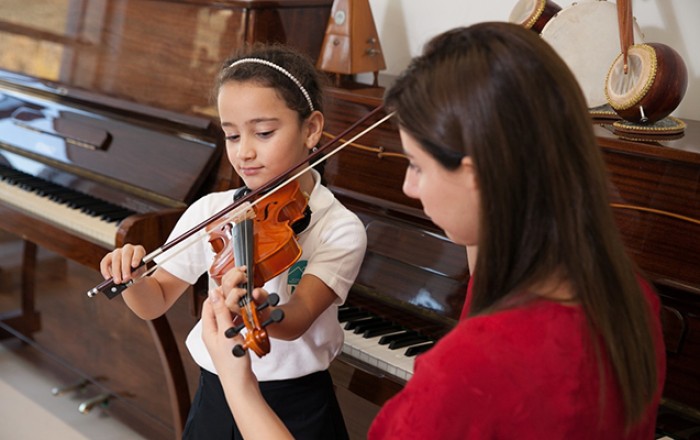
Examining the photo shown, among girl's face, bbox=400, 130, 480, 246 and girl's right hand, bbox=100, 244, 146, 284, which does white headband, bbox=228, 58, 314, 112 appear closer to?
girl's right hand, bbox=100, 244, 146, 284

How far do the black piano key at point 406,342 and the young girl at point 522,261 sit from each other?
3.02 ft

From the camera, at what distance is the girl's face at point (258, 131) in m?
1.57

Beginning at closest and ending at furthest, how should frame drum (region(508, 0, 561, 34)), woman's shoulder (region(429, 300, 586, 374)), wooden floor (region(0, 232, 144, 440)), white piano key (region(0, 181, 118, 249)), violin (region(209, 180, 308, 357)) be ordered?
woman's shoulder (region(429, 300, 586, 374)) → violin (region(209, 180, 308, 357)) → frame drum (region(508, 0, 561, 34)) → white piano key (region(0, 181, 118, 249)) → wooden floor (region(0, 232, 144, 440))

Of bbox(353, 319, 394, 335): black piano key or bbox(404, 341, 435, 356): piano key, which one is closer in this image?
Result: bbox(404, 341, 435, 356): piano key

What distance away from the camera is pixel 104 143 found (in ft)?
9.41

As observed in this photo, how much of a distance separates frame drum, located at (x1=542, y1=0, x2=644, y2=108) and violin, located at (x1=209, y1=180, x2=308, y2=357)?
764 mm

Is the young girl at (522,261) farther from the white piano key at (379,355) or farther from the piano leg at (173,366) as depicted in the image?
the piano leg at (173,366)

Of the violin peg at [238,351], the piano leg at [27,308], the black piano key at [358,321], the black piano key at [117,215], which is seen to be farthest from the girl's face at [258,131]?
the piano leg at [27,308]

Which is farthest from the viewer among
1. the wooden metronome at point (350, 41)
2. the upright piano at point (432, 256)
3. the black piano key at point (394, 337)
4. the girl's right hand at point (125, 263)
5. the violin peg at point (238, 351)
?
the wooden metronome at point (350, 41)

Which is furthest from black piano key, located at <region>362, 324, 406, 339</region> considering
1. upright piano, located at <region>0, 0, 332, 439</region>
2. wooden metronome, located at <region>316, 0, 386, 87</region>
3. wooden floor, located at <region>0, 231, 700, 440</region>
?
wooden floor, located at <region>0, 231, 700, 440</region>

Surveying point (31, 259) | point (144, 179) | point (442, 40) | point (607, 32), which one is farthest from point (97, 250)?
point (442, 40)

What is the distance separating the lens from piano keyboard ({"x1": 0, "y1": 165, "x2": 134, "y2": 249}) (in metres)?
2.62

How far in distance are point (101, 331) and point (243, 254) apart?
1.90 m

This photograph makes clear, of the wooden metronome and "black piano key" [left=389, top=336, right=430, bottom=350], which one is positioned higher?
the wooden metronome
